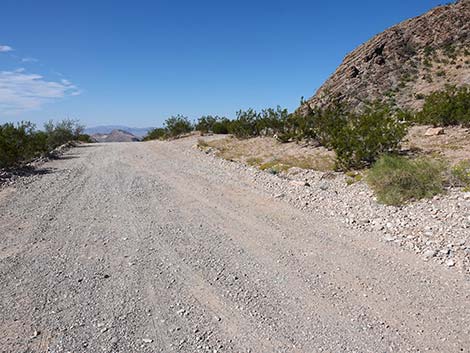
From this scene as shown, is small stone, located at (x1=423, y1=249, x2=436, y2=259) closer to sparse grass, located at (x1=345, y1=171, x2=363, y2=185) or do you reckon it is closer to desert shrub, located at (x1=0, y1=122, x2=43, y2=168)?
sparse grass, located at (x1=345, y1=171, x2=363, y2=185)

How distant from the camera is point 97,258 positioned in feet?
19.0

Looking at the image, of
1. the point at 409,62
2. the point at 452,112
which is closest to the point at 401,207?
the point at 452,112

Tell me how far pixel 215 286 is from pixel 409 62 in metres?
48.5

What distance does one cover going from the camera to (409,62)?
148 feet

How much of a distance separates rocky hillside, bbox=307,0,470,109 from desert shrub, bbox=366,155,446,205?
29.7m

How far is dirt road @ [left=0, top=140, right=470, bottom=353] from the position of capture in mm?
3717

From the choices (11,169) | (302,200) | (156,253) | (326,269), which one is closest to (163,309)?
(156,253)

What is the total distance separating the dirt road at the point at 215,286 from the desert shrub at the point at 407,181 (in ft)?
6.61

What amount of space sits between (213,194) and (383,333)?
667 centimetres

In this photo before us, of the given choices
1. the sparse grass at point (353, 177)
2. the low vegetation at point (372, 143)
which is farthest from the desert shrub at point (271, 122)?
the sparse grass at point (353, 177)

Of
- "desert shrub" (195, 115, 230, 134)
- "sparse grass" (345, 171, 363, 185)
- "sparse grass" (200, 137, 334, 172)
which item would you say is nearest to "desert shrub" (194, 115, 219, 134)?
"desert shrub" (195, 115, 230, 134)

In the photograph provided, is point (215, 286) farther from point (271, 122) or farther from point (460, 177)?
point (271, 122)

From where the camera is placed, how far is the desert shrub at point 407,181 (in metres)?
7.86

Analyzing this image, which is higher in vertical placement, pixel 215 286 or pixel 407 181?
pixel 407 181
